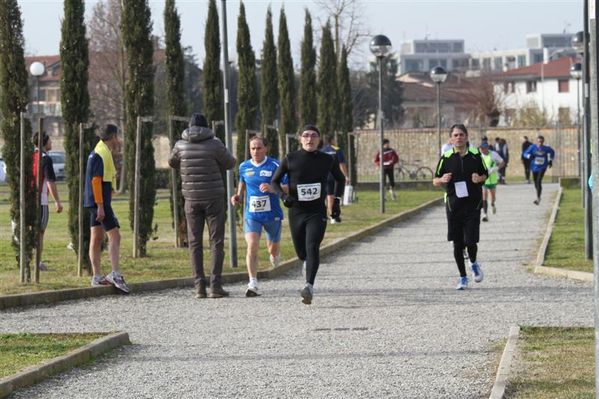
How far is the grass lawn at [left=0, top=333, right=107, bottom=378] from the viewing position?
32.2 ft

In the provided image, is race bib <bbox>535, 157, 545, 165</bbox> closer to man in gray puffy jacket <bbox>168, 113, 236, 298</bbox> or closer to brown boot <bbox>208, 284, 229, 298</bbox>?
man in gray puffy jacket <bbox>168, 113, 236, 298</bbox>

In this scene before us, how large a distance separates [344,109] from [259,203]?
29.6m

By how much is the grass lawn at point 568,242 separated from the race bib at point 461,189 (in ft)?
7.29

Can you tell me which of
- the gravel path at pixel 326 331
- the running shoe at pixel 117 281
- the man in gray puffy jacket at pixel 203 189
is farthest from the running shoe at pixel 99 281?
the man in gray puffy jacket at pixel 203 189

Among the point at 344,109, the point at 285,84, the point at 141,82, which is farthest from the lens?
the point at 344,109

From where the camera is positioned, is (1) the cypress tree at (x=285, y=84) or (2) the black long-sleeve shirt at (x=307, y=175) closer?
(2) the black long-sleeve shirt at (x=307, y=175)

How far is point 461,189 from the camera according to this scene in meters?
15.8

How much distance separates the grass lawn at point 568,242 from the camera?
709 inches

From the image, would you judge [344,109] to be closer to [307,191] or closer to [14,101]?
[14,101]

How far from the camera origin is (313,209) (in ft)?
48.3

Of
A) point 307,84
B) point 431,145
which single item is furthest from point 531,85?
point 307,84

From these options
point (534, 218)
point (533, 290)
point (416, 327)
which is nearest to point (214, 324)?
point (416, 327)

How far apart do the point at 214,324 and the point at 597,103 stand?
6.80 m

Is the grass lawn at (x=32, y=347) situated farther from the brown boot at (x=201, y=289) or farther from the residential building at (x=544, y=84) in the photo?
the residential building at (x=544, y=84)
